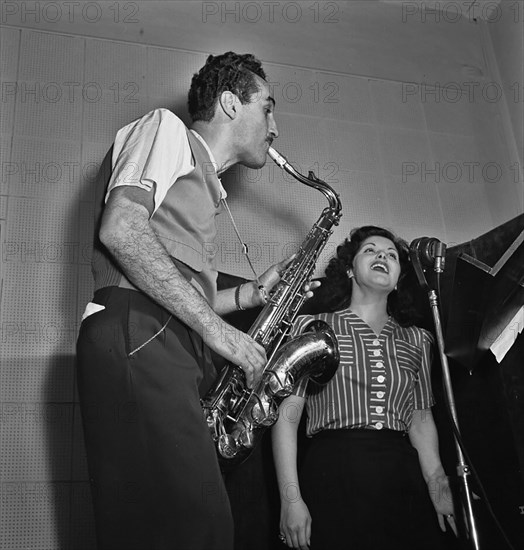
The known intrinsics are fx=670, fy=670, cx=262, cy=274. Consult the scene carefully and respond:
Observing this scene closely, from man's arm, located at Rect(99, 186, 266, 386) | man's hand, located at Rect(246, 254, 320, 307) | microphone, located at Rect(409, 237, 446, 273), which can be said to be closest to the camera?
man's arm, located at Rect(99, 186, 266, 386)

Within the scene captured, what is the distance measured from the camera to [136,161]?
1591mm

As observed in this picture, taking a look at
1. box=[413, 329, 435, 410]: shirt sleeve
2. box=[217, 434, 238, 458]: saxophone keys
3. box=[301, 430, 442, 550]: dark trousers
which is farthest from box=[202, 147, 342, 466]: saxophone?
box=[413, 329, 435, 410]: shirt sleeve

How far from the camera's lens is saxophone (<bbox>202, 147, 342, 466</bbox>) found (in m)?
2.03

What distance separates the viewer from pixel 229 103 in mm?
2068

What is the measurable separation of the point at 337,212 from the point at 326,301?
471 millimetres

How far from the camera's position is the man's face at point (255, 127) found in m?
2.05

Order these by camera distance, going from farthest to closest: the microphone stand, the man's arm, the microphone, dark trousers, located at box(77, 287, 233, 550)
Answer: the microphone → the microphone stand → the man's arm → dark trousers, located at box(77, 287, 233, 550)

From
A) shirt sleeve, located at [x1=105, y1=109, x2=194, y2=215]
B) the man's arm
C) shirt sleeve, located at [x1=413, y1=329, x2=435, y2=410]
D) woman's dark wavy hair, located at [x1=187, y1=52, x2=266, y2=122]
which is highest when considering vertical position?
woman's dark wavy hair, located at [x1=187, y1=52, x2=266, y2=122]

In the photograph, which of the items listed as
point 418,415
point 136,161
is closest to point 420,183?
point 418,415

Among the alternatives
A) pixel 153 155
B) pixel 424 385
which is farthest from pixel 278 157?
pixel 153 155

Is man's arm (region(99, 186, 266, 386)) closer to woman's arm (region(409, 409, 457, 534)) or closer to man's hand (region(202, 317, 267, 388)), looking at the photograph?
man's hand (region(202, 317, 267, 388))

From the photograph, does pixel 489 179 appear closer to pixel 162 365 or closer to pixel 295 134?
pixel 295 134

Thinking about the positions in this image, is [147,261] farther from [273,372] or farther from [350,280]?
[350,280]

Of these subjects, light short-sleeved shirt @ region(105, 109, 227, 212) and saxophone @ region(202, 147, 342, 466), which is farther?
saxophone @ region(202, 147, 342, 466)
